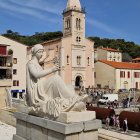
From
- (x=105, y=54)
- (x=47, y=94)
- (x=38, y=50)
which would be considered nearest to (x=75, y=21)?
(x=105, y=54)

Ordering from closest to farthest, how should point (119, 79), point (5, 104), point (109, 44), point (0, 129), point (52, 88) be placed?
point (52, 88), point (0, 129), point (5, 104), point (119, 79), point (109, 44)

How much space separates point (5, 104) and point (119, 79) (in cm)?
4501

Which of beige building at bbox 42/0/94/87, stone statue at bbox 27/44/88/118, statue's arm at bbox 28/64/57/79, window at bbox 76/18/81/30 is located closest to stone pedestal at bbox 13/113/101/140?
stone statue at bbox 27/44/88/118

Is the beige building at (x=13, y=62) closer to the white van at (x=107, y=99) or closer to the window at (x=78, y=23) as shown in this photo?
the white van at (x=107, y=99)

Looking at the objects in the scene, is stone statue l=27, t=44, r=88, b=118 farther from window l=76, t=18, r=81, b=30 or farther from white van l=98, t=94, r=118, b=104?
window l=76, t=18, r=81, b=30

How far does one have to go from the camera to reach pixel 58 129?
26.2 ft

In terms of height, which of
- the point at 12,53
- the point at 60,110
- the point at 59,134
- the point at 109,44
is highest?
the point at 109,44

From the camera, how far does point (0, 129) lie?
18203 mm

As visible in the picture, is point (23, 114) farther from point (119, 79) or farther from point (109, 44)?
point (109, 44)

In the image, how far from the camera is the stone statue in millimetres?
8406

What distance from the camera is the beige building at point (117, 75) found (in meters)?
68.6

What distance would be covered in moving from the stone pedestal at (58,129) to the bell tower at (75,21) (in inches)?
2412

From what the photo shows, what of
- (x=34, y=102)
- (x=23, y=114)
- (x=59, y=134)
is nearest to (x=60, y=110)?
(x=59, y=134)

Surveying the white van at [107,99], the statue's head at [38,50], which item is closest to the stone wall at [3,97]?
the statue's head at [38,50]
